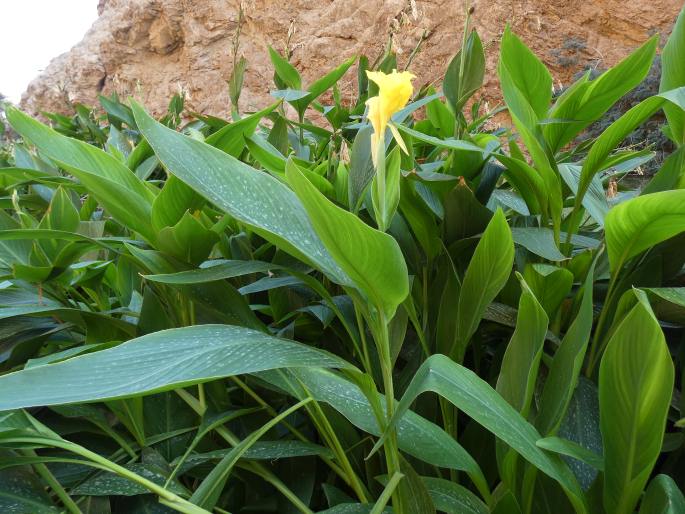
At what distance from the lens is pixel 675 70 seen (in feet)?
2.02

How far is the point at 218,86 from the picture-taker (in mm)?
6195

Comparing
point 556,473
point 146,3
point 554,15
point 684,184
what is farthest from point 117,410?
point 146,3

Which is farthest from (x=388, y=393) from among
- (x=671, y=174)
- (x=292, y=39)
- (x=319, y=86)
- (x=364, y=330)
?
(x=292, y=39)

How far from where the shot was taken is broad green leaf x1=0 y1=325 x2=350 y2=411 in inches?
12.2

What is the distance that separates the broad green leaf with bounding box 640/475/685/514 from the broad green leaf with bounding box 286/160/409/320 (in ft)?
0.66

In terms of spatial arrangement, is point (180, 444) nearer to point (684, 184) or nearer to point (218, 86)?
point (684, 184)

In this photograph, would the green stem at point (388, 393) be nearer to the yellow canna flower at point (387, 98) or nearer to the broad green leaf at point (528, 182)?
the yellow canna flower at point (387, 98)

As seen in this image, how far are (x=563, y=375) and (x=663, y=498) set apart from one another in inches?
4.2

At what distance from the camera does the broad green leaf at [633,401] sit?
14.1 inches

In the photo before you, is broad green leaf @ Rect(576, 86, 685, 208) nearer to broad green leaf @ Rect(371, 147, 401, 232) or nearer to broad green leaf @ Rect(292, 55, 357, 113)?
broad green leaf @ Rect(371, 147, 401, 232)

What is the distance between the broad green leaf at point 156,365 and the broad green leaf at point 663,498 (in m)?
0.21

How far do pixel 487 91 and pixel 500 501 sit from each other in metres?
5.00

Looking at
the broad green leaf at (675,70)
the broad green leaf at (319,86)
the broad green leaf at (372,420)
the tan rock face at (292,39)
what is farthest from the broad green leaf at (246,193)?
the tan rock face at (292,39)

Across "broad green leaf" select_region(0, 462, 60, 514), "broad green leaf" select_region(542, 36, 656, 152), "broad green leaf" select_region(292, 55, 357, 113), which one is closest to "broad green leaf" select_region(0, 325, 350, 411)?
"broad green leaf" select_region(0, 462, 60, 514)
